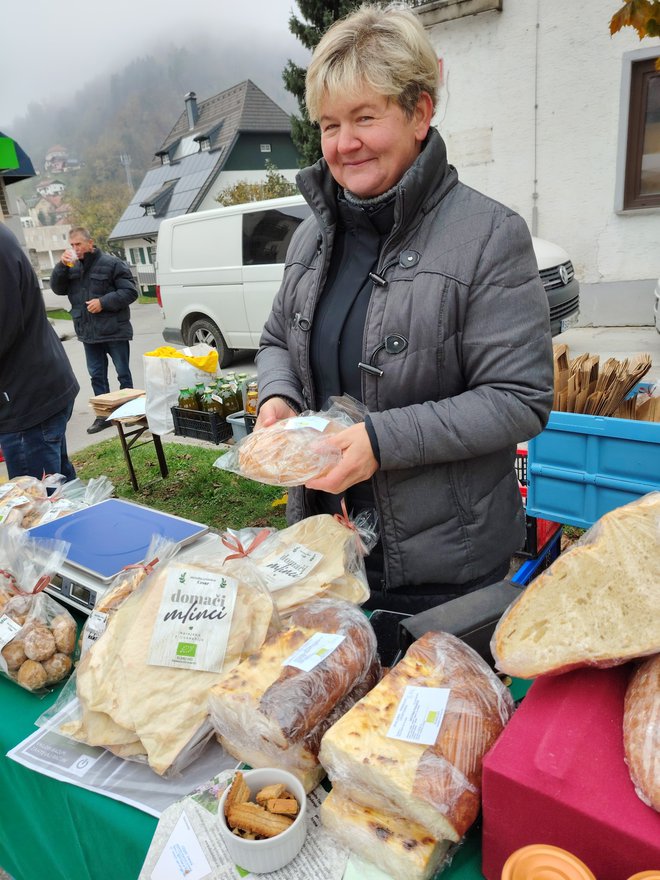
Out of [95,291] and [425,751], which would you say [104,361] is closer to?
[95,291]

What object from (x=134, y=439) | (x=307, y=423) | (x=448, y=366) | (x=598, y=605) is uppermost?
(x=448, y=366)

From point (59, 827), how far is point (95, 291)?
22.6 feet

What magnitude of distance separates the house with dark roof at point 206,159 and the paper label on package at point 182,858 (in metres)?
38.0

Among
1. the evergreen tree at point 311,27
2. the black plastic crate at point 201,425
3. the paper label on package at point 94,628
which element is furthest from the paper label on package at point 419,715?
the evergreen tree at point 311,27

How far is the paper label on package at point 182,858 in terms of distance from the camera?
0.94 metres

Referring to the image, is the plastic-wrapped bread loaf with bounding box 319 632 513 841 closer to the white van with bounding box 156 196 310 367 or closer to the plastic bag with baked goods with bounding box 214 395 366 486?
the plastic bag with baked goods with bounding box 214 395 366 486

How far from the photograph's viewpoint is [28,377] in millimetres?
3014

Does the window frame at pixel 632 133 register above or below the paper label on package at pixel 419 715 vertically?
above

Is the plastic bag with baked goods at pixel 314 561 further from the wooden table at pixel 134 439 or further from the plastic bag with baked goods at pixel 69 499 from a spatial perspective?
the wooden table at pixel 134 439

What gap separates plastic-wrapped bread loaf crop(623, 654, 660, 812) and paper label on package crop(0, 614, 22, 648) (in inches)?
54.7

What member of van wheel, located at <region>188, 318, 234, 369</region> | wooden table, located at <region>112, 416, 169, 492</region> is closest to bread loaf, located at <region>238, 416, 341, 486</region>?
wooden table, located at <region>112, 416, 169, 492</region>

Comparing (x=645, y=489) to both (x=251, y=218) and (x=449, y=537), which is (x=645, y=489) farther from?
(x=251, y=218)

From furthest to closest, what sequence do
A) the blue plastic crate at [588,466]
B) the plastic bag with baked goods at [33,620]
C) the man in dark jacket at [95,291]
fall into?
the man in dark jacket at [95,291]
the blue plastic crate at [588,466]
the plastic bag with baked goods at [33,620]

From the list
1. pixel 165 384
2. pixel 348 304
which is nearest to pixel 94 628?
pixel 348 304
